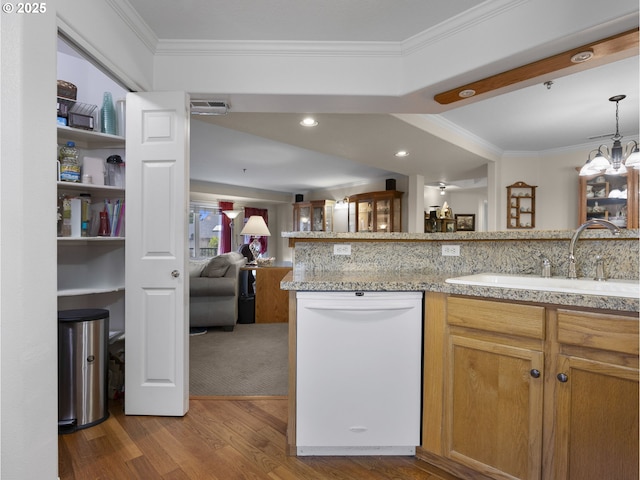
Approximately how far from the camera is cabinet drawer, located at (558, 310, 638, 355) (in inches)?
44.4

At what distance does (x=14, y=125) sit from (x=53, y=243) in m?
0.40

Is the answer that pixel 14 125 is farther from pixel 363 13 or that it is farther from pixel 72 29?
pixel 363 13

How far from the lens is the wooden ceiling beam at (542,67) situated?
4.95 feet

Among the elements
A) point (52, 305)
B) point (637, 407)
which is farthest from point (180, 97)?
point (637, 407)

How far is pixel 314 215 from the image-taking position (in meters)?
7.75

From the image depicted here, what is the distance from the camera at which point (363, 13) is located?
1.79 meters

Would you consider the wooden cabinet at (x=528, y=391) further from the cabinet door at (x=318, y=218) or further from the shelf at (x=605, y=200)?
the cabinet door at (x=318, y=218)

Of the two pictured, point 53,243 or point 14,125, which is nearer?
point 14,125

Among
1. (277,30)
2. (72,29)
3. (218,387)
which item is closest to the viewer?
(72,29)

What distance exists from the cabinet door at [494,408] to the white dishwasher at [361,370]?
18 centimetres

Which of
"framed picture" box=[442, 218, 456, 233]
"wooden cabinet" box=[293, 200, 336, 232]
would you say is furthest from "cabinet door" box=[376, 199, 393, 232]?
"framed picture" box=[442, 218, 456, 233]

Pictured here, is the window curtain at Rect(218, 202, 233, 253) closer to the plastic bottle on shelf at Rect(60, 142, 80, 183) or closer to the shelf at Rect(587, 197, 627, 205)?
the plastic bottle on shelf at Rect(60, 142, 80, 183)

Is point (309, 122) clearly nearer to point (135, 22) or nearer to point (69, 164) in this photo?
point (135, 22)

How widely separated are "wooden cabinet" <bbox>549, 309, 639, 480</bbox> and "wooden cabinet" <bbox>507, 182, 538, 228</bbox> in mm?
3802
